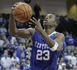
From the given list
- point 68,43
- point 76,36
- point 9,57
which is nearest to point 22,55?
point 9,57

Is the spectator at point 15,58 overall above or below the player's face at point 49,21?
below

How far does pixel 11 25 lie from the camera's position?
12.0 ft

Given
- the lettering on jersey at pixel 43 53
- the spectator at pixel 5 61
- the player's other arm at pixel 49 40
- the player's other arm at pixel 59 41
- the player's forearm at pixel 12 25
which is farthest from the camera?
the spectator at pixel 5 61

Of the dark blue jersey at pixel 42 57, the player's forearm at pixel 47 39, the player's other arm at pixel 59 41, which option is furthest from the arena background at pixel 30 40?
the player's forearm at pixel 47 39

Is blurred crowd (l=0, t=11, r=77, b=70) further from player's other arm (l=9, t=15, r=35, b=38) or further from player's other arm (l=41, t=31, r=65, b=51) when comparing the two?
player's other arm (l=41, t=31, r=65, b=51)

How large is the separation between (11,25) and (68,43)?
10.2 metres

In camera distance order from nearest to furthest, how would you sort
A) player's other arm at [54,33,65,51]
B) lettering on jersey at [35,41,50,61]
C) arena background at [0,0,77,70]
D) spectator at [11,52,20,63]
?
player's other arm at [54,33,65,51] → lettering on jersey at [35,41,50,61] → arena background at [0,0,77,70] → spectator at [11,52,20,63]

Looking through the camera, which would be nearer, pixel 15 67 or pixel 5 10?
pixel 15 67

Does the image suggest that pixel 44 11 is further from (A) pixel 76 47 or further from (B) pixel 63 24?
(A) pixel 76 47

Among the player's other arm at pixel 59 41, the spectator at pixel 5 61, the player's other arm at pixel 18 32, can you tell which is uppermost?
the player's other arm at pixel 18 32

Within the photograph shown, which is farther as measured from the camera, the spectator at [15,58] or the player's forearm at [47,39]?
the spectator at [15,58]

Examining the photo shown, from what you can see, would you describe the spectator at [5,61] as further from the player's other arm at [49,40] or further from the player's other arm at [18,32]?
the player's other arm at [49,40]

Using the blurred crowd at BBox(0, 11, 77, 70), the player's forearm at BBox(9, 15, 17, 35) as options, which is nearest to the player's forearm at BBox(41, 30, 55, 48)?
the player's forearm at BBox(9, 15, 17, 35)

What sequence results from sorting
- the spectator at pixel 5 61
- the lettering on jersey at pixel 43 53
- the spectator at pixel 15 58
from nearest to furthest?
the lettering on jersey at pixel 43 53, the spectator at pixel 5 61, the spectator at pixel 15 58
